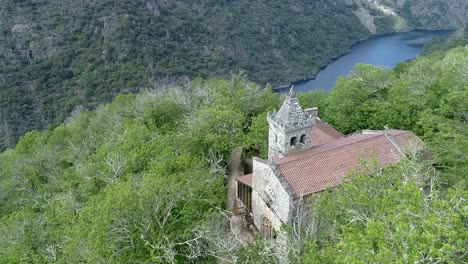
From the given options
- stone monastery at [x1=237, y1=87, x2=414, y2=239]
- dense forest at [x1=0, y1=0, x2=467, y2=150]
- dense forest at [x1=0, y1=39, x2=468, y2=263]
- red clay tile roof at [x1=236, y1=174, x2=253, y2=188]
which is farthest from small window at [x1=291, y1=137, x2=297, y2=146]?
dense forest at [x1=0, y1=0, x2=467, y2=150]

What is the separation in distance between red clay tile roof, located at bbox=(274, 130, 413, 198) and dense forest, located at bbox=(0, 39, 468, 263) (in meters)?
1.47

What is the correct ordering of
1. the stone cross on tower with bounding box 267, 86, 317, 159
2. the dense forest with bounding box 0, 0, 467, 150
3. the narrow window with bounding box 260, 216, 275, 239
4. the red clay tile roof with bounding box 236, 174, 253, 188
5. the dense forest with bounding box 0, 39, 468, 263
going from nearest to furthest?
the dense forest with bounding box 0, 39, 468, 263, the narrow window with bounding box 260, 216, 275, 239, the stone cross on tower with bounding box 267, 86, 317, 159, the red clay tile roof with bounding box 236, 174, 253, 188, the dense forest with bounding box 0, 0, 467, 150

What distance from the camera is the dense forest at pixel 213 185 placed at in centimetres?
1820

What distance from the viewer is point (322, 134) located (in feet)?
122

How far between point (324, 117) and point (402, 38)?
530 feet

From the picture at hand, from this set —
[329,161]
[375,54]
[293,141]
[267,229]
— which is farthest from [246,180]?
[375,54]

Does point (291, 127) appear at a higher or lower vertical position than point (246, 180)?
higher

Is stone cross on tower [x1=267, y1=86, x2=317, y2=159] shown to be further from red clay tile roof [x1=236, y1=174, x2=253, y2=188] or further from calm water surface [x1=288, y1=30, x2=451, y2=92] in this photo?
calm water surface [x1=288, y1=30, x2=451, y2=92]

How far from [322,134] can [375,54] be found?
13564cm

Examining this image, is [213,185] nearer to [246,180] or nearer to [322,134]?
[246,180]

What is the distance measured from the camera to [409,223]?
16.7 m

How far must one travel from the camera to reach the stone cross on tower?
31203 millimetres

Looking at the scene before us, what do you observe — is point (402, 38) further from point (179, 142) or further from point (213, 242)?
point (213, 242)

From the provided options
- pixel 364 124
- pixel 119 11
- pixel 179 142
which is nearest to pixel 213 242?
pixel 179 142
